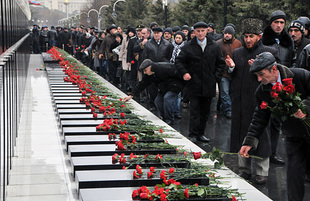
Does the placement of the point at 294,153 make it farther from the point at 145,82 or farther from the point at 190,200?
the point at 145,82

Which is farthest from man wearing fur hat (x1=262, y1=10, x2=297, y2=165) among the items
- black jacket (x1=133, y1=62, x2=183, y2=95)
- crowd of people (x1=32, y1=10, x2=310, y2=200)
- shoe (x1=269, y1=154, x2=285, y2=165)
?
black jacket (x1=133, y1=62, x2=183, y2=95)

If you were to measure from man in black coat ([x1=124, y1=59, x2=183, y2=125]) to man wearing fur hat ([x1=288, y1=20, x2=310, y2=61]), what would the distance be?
8.04 ft

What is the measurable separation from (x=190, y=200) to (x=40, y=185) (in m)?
2.04

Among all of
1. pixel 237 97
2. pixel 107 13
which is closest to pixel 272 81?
pixel 237 97

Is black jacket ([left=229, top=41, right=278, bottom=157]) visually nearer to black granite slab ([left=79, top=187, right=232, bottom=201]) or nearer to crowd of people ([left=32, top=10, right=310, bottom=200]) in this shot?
crowd of people ([left=32, top=10, right=310, bottom=200])

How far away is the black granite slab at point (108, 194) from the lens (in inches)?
208

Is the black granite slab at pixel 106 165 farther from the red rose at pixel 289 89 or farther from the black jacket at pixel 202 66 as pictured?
the black jacket at pixel 202 66

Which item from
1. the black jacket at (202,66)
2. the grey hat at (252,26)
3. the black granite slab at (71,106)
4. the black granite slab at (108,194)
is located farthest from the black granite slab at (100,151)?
the black granite slab at (71,106)

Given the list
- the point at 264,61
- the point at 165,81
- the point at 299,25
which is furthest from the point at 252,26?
the point at 165,81

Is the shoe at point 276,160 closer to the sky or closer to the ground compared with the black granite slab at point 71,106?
closer to the ground

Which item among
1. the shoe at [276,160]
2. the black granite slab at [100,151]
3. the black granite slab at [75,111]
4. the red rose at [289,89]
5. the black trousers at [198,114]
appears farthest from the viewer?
the black granite slab at [75,111]

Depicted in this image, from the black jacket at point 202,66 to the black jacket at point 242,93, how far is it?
1.80m

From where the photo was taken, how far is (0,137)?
16.9 feet

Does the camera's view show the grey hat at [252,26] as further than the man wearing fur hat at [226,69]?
No
